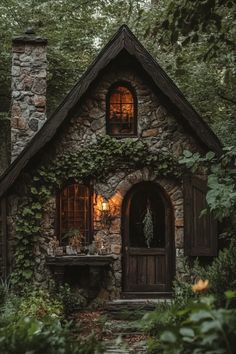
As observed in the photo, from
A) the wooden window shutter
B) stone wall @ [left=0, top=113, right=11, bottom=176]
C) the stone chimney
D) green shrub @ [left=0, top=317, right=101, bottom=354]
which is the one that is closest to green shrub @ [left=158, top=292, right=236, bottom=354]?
green shrub @ [left=0, top=317, right=101, bottom=354]

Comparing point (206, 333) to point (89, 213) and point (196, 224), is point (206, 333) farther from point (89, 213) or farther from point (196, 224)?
point (89, 213)

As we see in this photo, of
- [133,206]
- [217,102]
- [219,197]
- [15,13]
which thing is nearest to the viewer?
[219,197]

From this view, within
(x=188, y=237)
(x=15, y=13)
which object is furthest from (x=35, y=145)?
(x=15, y=13)

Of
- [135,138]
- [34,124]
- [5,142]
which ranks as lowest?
[135,138]

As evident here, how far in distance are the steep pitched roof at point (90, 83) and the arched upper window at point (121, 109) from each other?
0.72m

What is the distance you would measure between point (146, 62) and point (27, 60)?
9.20 ft

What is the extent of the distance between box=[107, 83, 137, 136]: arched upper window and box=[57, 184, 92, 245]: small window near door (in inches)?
53.8

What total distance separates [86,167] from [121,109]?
144 centimetres

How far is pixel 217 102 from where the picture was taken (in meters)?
14.7

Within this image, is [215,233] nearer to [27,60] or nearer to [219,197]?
[219,197]

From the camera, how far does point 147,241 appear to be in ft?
34.4

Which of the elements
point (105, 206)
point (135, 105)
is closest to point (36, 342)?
point (105, 206)

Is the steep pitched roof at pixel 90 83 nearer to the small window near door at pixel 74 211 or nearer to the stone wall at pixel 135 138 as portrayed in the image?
the stone wall at pixel 135 138

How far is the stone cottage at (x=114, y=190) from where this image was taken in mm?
10039
